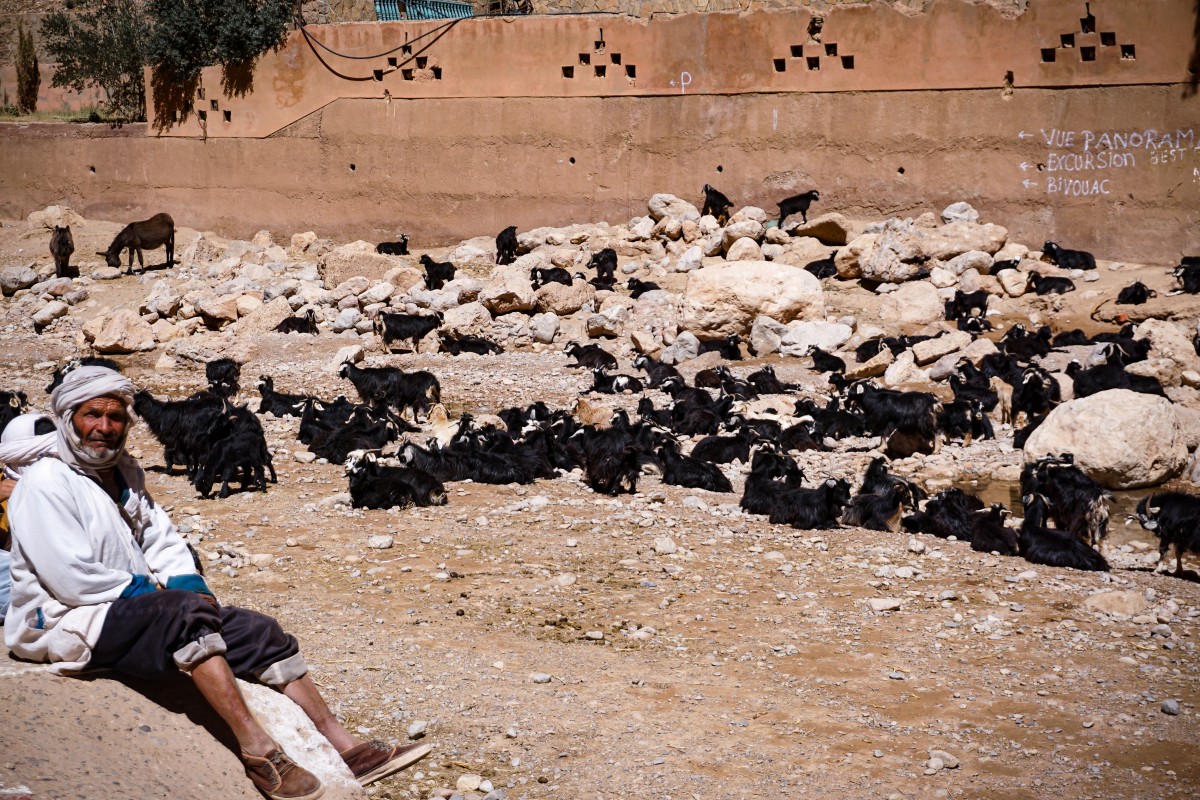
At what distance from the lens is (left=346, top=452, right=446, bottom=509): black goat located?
9.45m

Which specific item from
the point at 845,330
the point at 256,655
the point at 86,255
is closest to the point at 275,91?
the point at 86,255

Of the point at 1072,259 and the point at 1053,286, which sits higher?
the point at 1072,259

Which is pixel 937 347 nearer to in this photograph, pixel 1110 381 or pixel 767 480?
pixel 1110 381

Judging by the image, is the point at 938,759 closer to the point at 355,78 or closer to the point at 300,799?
the point at 300,799

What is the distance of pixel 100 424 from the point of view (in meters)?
4.05

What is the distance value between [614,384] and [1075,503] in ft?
21.8

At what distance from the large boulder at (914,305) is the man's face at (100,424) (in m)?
14.5

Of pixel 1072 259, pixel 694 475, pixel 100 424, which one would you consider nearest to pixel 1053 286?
pixel 1072 259

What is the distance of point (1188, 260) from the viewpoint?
691 inches

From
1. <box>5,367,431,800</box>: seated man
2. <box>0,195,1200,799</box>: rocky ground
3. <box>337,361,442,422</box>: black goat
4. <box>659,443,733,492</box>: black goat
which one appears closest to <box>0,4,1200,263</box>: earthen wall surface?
<box>0,195,1200,799</box>: rocky ground

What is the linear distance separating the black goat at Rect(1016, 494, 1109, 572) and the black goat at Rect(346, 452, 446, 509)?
4603 mm

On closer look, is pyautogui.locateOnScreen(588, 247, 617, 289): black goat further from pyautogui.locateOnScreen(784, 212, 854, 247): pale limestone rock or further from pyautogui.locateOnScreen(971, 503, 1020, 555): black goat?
pyautogui.locateOnScreen(971, 503, 1020, 555): black goat

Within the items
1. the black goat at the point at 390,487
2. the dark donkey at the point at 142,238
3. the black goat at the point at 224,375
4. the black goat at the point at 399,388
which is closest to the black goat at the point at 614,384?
the black goat at the point at 399,388

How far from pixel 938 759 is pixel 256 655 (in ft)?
10.0
